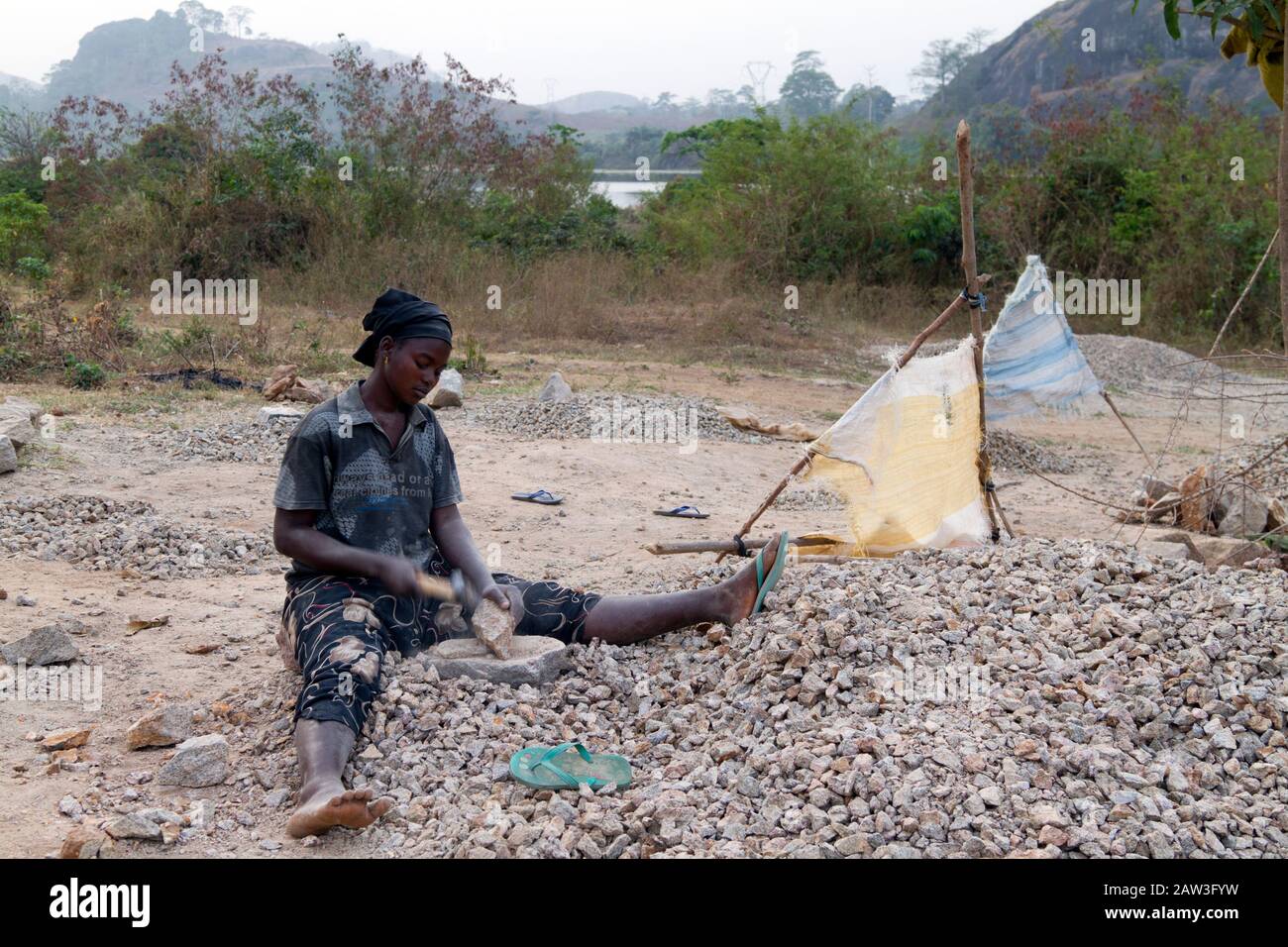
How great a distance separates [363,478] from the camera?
3.30 metres

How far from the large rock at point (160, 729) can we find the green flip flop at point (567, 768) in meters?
0.96

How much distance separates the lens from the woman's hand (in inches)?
133

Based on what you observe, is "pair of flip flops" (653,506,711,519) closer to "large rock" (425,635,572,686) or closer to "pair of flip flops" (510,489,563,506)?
"pair of flip flops" (510,489,563,506)

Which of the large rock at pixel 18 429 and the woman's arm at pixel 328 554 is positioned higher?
the large rock at pixel 18 429

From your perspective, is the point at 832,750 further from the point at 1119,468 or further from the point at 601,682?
the point at 1119,468

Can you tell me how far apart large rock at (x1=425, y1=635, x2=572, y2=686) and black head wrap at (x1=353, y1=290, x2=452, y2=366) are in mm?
894

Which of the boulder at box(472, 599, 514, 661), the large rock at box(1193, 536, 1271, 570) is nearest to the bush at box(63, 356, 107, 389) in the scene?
the boulder at box(472, 599, 514, 661)

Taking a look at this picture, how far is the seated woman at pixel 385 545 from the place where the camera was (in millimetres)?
3113

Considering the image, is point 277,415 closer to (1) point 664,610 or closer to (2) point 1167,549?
(1) point 664,610

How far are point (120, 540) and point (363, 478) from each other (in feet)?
7.36

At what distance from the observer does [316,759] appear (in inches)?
105

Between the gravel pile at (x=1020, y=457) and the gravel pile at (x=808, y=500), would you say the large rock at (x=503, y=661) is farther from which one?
the gravel pile at (x=1020, y=457)

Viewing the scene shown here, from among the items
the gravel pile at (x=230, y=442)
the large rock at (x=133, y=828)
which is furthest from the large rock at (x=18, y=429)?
the large rock at (x=133, y=828)

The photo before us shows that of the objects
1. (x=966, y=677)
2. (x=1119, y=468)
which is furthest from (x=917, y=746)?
(x=1119, y=468)
